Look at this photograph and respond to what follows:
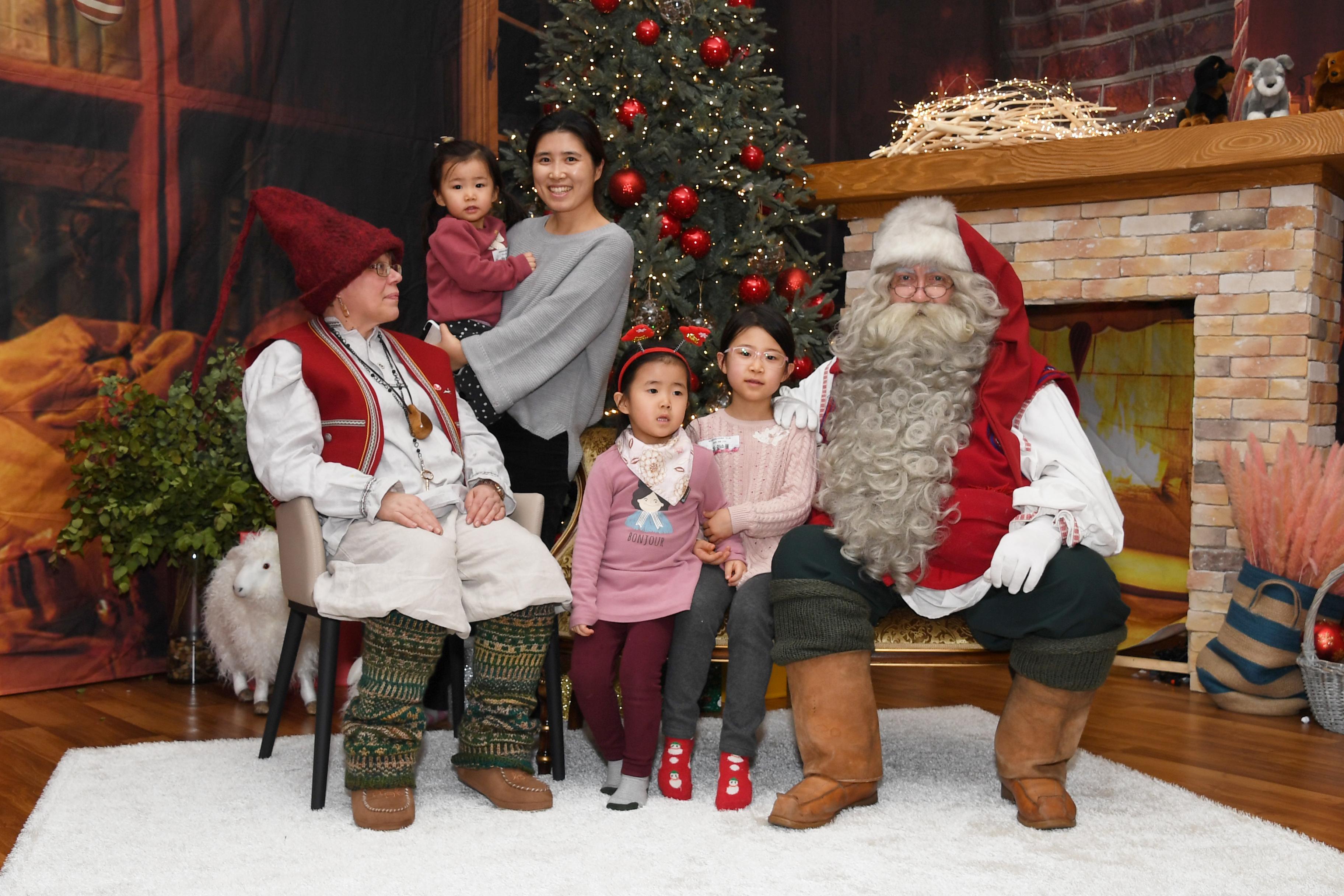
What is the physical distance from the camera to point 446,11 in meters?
4.63

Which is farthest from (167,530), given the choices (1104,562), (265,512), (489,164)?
(1104,562)

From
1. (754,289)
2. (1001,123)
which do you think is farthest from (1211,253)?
(754,289)

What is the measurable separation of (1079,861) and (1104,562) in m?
0.63

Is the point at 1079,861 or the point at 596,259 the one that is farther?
the point at 596,259

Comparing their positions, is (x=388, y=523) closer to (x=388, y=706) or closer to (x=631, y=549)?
(x=388, y=706)

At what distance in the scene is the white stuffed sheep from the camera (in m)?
3.58

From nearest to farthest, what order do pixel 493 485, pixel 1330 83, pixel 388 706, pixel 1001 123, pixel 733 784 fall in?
pixel 388 706 → pixel 733 784 → pixel 493 485 → pixel 1330 83 → pixel 1001 123

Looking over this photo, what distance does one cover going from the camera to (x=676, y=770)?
2746 mm

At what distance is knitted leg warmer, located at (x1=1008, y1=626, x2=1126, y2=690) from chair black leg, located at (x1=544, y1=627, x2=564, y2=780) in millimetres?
1092

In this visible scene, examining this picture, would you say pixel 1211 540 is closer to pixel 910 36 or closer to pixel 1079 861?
pixel 1079 861

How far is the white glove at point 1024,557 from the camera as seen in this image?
8.27 ft

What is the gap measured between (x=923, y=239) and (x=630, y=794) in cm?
149

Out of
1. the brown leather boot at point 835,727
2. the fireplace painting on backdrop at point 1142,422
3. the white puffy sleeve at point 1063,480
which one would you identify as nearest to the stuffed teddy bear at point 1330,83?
the fireplace painting on backdrop at point 1142,422

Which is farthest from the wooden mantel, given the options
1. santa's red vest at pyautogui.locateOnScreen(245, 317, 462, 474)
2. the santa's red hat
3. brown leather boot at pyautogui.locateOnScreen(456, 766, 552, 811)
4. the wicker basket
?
brown leather boot at pyautogui.locateOnScreen(456, 766, 552, 811)
